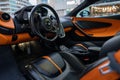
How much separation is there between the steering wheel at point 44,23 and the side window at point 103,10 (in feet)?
4.63

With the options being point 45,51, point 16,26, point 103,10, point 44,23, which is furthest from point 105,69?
point 103,10

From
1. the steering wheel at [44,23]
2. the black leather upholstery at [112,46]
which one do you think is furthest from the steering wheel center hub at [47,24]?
the black leather upholstery at [112,46]

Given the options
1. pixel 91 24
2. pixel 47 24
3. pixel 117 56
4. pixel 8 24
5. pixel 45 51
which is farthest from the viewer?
pixel 91 24

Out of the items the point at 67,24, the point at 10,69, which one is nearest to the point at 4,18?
the point at 10,69

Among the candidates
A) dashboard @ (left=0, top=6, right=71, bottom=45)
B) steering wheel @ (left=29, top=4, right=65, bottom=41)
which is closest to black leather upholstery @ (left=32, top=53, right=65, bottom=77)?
steering wheel @ (left=29, top=4, right=65, bottom=41)

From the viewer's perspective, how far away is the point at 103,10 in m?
4.06

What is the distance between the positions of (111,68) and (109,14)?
271cm

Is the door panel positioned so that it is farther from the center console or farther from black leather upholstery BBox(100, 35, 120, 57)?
black leather upholstery BBox(100, 35, 120, 57)

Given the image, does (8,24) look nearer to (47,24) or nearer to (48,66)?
(47,24)

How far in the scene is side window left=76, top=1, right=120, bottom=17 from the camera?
3849mm

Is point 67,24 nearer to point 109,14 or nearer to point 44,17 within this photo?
point 109,14

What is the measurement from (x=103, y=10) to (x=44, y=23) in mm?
1996

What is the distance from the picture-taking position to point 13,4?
2.85m

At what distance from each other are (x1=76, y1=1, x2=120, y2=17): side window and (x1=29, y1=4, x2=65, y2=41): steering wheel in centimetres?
141
